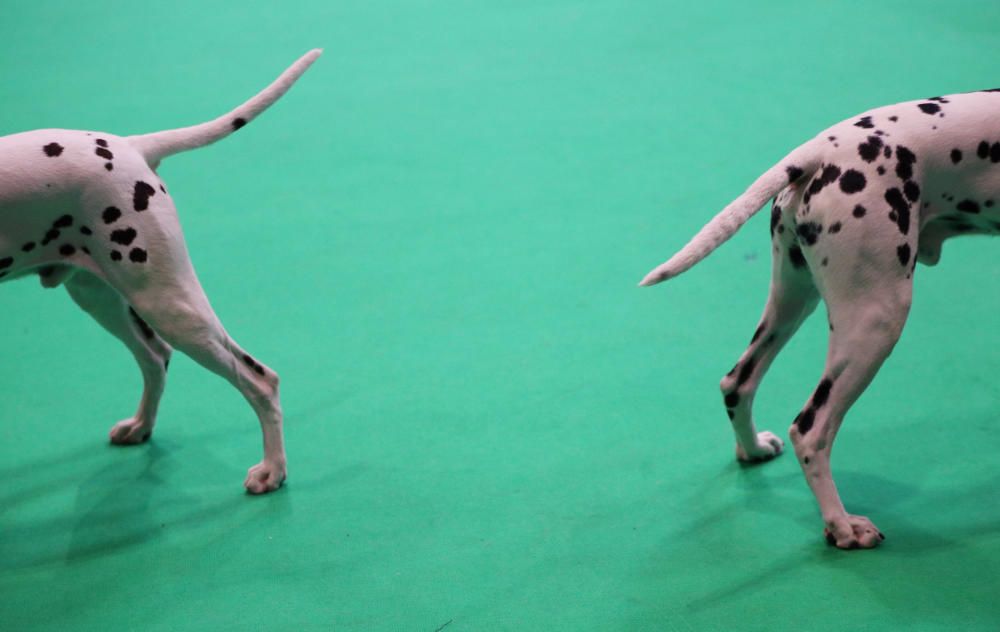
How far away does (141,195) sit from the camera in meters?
3.39

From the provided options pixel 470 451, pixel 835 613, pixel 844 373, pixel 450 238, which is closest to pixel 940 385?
pixel 844 373

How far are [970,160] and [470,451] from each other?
1.85 metres

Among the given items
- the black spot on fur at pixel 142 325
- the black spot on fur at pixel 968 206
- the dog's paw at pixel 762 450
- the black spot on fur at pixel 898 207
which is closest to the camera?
the black spot on fur at pixel 898 207

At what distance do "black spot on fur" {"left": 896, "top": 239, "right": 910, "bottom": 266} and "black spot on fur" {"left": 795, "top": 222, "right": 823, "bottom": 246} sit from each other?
209 mm

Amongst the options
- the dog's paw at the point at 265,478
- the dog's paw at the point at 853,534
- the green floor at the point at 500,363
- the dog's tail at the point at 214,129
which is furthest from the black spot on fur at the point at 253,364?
the dog's paw at the point at 853,534

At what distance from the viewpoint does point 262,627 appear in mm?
3129

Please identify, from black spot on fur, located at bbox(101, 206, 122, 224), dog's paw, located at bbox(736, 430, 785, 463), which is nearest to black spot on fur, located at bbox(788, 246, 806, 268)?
dog's paw, located at bbox(736, 430, 785, 463)

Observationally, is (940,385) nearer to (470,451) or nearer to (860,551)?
(860,551)

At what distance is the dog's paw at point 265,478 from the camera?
3791 mm

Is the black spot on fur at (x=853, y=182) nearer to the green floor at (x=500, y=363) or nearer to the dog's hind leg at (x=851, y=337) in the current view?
the dog's hind leg at (x=851, y=337)

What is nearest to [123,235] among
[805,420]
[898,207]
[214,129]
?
[214,129]

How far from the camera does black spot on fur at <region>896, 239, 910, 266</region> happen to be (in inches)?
119

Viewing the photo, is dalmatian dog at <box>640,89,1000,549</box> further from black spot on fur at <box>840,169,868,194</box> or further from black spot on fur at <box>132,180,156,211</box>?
black spot on fur at <box>132,180,156,211</box>

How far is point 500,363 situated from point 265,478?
110 centimetres
